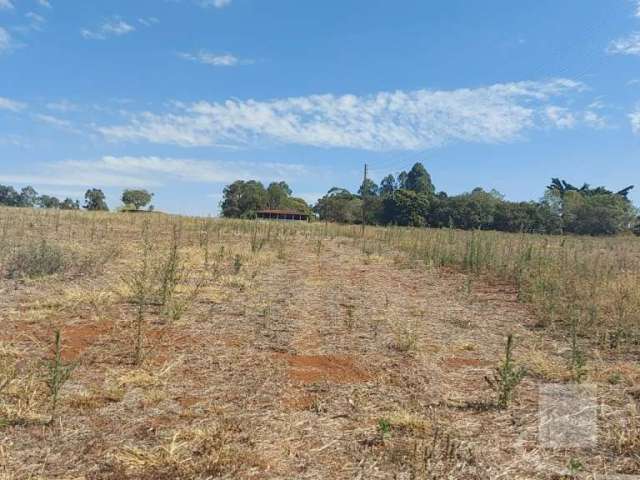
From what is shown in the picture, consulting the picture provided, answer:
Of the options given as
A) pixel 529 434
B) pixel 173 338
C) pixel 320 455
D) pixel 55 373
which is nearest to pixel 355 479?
pixel 320 455

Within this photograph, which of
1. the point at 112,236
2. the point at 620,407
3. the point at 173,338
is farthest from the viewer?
the point at 112,236

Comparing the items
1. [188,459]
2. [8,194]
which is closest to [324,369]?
[188,459]

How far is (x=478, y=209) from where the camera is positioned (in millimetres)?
46344

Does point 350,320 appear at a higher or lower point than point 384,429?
higher

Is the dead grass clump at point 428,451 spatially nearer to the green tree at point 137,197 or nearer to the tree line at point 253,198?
the tree line at point 253,198

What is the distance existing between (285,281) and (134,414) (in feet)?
18.5

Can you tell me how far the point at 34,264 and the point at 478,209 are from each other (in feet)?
145

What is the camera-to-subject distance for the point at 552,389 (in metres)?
3.62

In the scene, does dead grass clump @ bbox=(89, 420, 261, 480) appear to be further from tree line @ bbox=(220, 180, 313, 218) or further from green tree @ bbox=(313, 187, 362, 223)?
tree line @ bbox=(220, 180, 313, 218)

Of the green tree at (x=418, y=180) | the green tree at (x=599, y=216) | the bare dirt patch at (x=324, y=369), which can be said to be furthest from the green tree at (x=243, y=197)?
the bare dirt patch at (x=324, y=369)

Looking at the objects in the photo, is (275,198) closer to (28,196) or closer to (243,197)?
(243,197)

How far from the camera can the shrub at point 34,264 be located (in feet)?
24.1

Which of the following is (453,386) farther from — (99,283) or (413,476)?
(99,283)

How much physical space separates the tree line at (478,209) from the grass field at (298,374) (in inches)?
604
